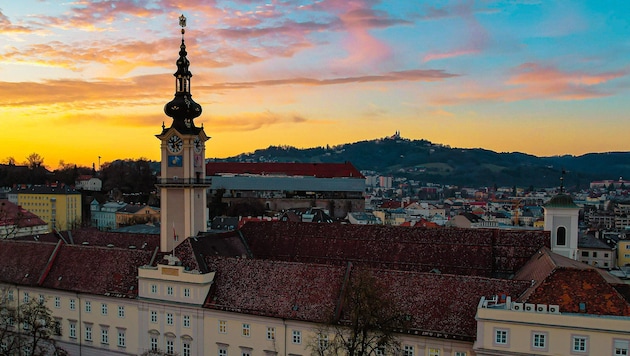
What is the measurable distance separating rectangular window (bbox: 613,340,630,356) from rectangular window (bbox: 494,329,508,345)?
16.3ft

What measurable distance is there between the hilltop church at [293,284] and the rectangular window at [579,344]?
5 cm

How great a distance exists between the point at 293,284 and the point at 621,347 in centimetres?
1831

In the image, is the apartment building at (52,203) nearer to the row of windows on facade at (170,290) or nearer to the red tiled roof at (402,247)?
the red tiled roof at (402,247)

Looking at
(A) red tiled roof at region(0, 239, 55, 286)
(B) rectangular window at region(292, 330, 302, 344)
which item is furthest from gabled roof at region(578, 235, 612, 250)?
(A) red tiled roof at region(0, 239, 55, 286)

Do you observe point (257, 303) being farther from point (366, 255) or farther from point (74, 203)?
point (74, 203)

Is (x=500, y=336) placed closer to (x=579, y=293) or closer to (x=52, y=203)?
(x=579, y=293)

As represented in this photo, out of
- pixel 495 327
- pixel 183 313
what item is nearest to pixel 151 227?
pixel 183 313

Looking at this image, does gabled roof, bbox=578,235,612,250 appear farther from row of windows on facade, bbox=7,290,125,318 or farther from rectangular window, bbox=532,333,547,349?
row of windows on facade, bbox=7,290,125,318

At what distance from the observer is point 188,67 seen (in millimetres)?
49625

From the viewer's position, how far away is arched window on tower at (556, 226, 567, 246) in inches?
1797

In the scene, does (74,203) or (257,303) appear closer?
(257,303)

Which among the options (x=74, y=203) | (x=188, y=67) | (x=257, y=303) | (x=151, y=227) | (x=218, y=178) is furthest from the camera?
(x=218, y=178)

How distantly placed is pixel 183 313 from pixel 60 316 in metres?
11.5

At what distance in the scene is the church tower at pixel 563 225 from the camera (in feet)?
149
